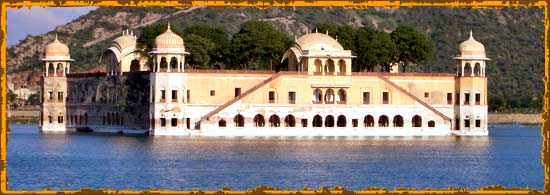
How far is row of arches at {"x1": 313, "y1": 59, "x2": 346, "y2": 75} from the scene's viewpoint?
236ft

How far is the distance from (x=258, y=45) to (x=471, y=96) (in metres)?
12.8

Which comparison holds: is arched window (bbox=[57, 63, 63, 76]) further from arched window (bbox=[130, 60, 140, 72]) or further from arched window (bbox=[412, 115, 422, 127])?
arched window (bbox=[412, 115, 422, 127])

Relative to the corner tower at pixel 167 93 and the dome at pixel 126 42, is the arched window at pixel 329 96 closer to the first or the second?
the corner tower at pixel 167 93

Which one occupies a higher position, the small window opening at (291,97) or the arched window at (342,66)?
the arched window at (342,66)

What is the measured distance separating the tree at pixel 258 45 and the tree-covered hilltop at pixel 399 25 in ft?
86.7

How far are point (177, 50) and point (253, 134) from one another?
5523 millimetres

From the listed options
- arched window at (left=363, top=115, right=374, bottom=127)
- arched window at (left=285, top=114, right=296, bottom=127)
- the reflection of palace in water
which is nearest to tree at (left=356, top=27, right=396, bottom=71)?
the reflection of palace in water

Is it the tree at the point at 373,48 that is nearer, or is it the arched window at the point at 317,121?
the arched window at the point at 317,121

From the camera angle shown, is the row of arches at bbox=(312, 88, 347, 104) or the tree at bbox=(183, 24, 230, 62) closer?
the row of arches at bbox=(312, 88, 347, 104)

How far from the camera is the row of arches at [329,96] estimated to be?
7188 cm

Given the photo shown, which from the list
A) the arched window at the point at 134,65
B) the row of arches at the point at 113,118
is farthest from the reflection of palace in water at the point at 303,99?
the arched window at the point at 134,65

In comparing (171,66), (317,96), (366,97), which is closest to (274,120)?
(317,96)

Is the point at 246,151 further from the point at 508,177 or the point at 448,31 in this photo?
the point at 448,31

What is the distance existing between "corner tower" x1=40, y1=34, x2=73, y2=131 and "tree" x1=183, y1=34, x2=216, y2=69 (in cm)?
652
